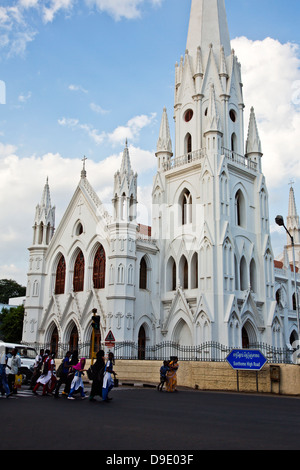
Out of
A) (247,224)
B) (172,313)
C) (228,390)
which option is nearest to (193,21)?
(247,224)

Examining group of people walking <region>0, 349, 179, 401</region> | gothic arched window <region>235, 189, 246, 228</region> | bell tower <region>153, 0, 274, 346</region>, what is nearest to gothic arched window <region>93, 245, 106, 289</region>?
bell tower <region>153, 0, 274, 346</region>

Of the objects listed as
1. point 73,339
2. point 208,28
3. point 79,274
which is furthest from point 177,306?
point 208,28

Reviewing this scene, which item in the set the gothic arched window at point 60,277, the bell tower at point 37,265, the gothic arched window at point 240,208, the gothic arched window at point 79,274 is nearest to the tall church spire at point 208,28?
the gothic arched window at point 240,208

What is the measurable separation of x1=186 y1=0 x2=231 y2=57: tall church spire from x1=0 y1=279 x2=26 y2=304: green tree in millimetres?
50817

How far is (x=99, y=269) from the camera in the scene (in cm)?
3353

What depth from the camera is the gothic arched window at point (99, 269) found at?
33.1m

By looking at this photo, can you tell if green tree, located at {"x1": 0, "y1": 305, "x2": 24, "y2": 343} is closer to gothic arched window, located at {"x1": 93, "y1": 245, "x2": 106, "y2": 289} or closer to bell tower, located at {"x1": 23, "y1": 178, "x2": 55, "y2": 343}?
bell tower, located at {"x1": 23, "y1": 178, "x2": 55, "y2": 343}

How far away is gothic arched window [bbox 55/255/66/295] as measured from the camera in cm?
3609

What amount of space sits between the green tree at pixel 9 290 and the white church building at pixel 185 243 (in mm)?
40397

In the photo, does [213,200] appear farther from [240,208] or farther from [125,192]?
[125,192]

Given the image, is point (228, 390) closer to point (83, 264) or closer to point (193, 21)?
point (83, 264)

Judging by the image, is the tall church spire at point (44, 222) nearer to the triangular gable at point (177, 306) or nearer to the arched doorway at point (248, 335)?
the triangular gable at point (177, 306)
